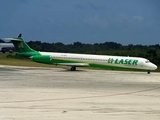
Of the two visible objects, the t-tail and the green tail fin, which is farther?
the green tail fin

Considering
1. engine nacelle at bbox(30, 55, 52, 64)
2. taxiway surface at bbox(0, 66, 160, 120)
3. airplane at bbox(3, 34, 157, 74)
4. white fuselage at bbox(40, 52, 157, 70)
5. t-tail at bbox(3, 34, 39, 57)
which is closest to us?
taxiway surface at bbox(0, 66, 160, 120)

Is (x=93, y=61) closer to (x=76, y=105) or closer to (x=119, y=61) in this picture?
(x=119, y=61)

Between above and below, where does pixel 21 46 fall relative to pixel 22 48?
above

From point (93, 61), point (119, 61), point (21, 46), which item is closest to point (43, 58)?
point (21, 46)

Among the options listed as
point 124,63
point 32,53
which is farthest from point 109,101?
point 32,53

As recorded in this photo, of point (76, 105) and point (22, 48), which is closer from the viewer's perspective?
point (76, 105)

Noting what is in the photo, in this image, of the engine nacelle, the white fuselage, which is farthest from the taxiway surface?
the engine nacelle

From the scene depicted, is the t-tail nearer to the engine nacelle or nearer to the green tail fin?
the green tail fin

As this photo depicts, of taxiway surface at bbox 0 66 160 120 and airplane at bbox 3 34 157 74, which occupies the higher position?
airplane at bbox 3 34 157 74

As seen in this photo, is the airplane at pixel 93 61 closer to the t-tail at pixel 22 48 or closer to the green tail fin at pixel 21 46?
the t-tail at pixel 22 48

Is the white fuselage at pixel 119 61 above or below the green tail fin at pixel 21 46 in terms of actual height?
below

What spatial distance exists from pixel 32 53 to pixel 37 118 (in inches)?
1761

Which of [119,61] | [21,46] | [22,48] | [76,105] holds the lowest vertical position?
[76,105]

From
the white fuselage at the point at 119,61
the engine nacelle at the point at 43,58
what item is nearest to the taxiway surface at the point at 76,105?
the white fuselage at the point at 119,61
